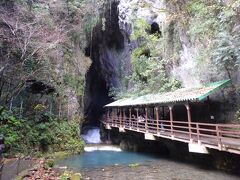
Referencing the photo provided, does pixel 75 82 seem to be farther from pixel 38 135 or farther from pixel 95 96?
pixel 95 96

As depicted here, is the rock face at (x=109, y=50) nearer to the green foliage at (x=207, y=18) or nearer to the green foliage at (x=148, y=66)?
the green foliage at (x=148, y=66)

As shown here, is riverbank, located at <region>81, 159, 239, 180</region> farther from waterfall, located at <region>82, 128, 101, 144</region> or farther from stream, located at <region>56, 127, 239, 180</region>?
waterfall, located at <region>82, 128, 101, 144</region>

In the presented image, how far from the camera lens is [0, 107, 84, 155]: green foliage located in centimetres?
1677

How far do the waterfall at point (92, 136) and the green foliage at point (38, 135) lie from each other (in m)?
11.0

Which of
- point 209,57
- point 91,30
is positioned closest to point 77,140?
point 209,57

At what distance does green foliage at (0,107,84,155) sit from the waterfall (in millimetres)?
11000

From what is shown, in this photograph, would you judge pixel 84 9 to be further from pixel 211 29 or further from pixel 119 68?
pixel 211 29

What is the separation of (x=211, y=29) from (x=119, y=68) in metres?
21.4

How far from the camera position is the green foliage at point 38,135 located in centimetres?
1677

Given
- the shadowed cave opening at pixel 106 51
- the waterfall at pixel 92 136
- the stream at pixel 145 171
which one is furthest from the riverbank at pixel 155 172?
the shadowed cave opening at pixel 106 51

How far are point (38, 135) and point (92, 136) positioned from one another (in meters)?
17.7

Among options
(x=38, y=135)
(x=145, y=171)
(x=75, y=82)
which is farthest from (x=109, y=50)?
(x=145, y=171)

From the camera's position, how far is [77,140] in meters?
22.8

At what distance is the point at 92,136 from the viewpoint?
36.8m
